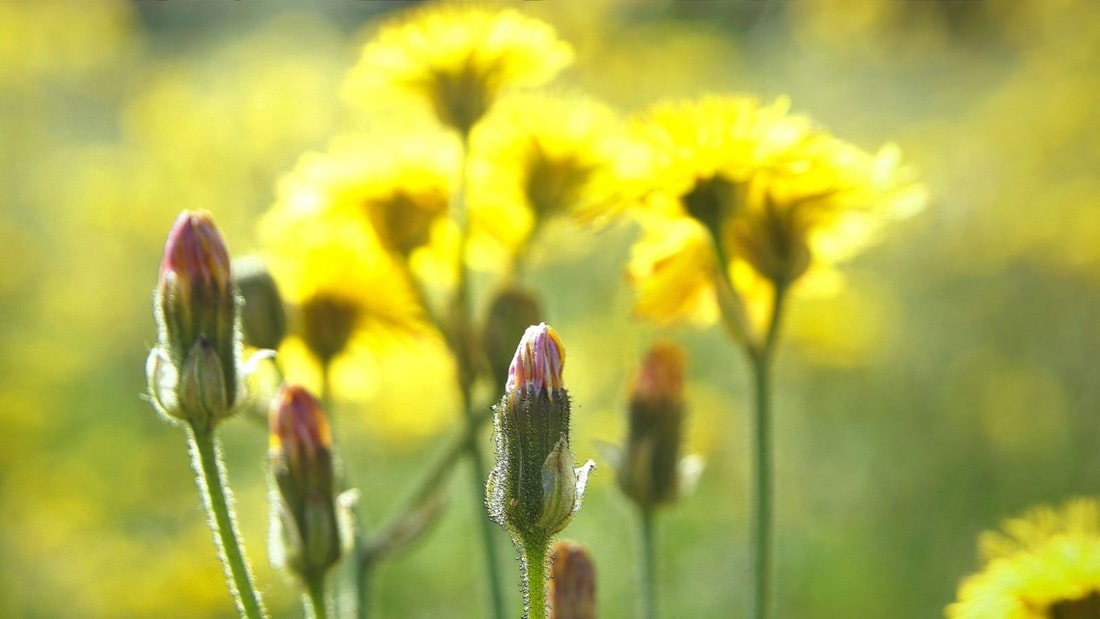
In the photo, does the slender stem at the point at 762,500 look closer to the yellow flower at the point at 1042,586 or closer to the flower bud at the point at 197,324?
the yellow flower at the point at 1042,586

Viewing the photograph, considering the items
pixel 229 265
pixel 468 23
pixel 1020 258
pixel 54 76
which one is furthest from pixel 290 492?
pixel 54 76

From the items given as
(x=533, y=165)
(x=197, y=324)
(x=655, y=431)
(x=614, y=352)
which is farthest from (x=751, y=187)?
(x=614, y=352)

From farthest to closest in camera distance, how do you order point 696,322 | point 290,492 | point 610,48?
point 610,48
point 696,322
point 290,492

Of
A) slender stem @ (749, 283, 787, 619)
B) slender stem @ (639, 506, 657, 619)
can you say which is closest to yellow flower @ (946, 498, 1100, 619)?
slender stem @ (749, 283, 787, 619)

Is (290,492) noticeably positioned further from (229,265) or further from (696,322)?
(696,322)

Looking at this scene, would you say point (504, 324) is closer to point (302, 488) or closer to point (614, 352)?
point (302, 488)

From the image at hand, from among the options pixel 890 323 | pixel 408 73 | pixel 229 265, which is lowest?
pixel 229 265

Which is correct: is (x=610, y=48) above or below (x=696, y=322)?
above

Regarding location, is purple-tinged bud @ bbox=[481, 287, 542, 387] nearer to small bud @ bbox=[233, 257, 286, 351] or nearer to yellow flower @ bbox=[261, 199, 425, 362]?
yellow flower @ bbox=[261, 199, 425, 362]
